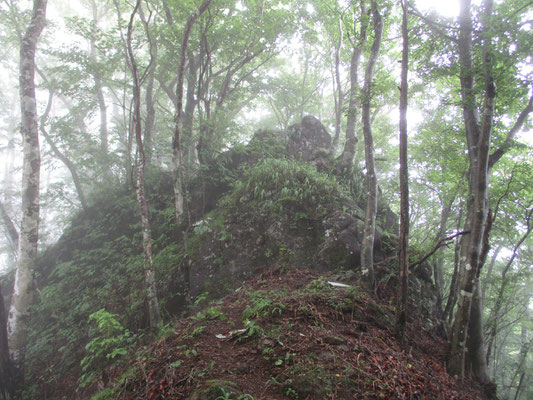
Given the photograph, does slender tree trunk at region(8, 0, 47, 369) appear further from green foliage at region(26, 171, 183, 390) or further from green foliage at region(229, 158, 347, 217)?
green foliage at region(229, 158, 347, 217)

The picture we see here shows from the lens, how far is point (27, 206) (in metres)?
7.30

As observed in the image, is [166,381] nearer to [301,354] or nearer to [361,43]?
[301,354]

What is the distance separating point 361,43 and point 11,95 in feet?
149

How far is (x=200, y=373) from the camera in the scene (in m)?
3.29

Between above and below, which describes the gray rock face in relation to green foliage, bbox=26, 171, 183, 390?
above

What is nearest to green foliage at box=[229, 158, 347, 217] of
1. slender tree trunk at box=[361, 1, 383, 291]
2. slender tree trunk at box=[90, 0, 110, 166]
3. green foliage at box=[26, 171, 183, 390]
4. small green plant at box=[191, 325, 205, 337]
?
slender tree trunk at box=[361, 1, 383, 291]

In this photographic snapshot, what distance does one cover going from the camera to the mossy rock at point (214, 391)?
2.88 m

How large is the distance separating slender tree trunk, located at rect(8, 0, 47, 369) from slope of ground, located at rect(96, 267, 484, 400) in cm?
426

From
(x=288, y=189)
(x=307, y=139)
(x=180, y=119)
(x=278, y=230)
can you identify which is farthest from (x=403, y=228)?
(x=307, y=139)

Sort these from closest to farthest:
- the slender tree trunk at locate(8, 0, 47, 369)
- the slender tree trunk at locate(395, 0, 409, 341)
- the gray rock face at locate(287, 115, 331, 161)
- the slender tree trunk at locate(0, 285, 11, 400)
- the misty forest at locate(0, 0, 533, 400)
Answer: the misty forest at locate(0, 0, 533, 400)
the slender tree trunk at locate(395, 0, 409, 341)
the slender tree trunk at locate(0, 285, 11, 400)
the slender tree trunk at locate(8, 0, 47, 369)
the gray rock face at locate(287, 115, 331, 161)

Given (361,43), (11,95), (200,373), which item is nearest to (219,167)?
(361,43)

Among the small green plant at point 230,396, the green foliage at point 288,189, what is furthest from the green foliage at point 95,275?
the small green plant at point 230,396

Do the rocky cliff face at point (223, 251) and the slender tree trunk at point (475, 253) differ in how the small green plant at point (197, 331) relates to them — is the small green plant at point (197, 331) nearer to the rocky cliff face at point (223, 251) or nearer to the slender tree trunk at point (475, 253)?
the rocky cliff face at point (223, 251)

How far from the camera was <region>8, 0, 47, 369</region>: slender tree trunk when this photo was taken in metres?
6.86
